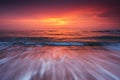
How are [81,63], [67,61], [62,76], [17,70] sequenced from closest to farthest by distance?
[62,76] < [17,70] < [81,63] < [67,61]

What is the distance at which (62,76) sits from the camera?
284 centimetres

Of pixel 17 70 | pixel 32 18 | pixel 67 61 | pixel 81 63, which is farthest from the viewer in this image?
pixel 32 18

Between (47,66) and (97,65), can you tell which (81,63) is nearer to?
(97,65)

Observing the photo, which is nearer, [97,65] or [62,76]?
[62,76]

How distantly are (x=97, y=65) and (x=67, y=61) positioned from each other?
2.33ft

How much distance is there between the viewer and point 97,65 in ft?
11.4

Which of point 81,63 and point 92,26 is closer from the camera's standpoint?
point 81,63

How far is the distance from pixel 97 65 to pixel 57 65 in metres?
0.79

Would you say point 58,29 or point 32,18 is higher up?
point 32,18

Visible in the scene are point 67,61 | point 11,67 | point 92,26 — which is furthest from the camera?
point 92,26

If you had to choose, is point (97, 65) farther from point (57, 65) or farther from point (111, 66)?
point (57, 65)

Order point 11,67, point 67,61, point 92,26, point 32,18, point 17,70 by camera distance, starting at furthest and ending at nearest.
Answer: point 92,26 < point 32,18 < point 67,61 < point 11,67 < point 17,70

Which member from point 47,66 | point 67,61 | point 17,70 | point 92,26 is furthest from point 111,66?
point 92,26

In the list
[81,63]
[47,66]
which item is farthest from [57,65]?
[81,63]
